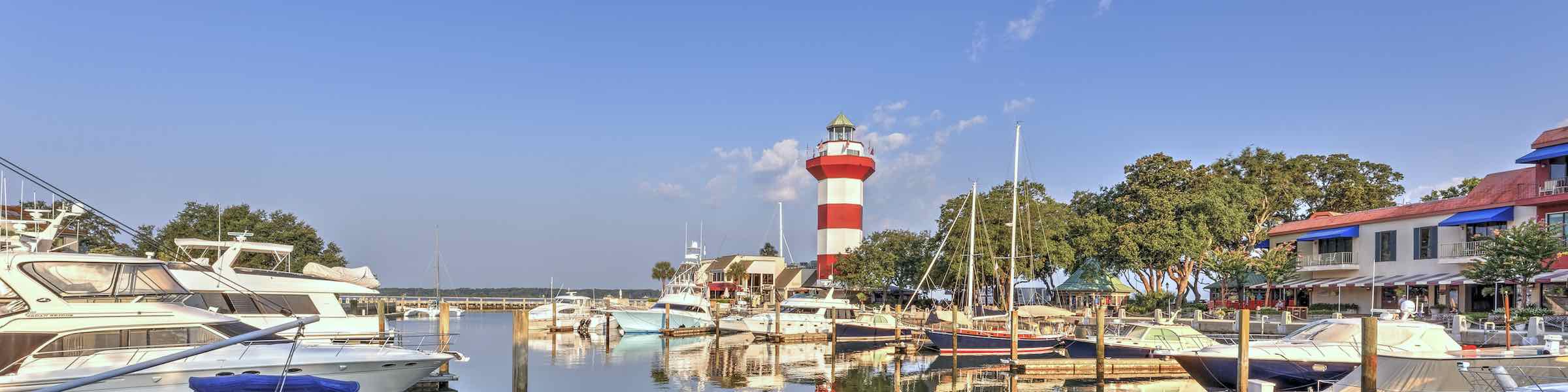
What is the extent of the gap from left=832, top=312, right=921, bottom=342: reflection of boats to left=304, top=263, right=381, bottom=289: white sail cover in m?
20.0

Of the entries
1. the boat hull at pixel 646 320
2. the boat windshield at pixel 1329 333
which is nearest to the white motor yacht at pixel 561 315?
the boat hull at pixel 646 320

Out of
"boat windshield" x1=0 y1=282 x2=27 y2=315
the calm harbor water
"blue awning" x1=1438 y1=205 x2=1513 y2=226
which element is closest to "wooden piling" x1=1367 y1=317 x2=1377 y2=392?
the calm harbor water

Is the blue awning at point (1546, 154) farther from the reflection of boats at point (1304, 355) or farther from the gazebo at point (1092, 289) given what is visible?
the gazebo at point (1092, 289)

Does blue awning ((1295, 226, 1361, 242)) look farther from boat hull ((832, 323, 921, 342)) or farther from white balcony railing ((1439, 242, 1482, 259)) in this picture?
boat hull ((832, 323, 921, 342))

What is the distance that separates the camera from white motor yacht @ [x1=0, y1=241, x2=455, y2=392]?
18.3 m

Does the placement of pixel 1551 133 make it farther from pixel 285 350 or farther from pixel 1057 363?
pixel 285 350

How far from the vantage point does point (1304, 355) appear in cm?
2509

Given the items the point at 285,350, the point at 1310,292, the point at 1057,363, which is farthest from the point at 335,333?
the point at 1310,292

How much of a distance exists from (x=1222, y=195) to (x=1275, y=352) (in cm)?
3497

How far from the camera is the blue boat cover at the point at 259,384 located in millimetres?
15789

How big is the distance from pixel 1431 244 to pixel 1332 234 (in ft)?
19.0

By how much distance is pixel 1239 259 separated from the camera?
4938cm

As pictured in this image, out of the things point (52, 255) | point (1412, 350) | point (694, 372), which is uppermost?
point (52, 255)

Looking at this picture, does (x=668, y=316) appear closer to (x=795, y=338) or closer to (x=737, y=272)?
(x=795, y=338)
